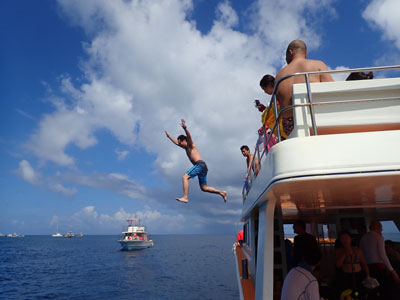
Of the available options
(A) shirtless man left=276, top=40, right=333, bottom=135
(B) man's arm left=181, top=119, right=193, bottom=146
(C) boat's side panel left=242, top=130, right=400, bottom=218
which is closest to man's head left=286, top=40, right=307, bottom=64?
(A) shirtless man left=276, top=40, right=333, bottom=135

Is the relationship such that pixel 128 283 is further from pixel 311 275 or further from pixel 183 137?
pixel 311 275

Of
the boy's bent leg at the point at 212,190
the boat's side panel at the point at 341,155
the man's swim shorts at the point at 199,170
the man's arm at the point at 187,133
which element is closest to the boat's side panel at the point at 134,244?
the boy's bent leg at the point at 212,190

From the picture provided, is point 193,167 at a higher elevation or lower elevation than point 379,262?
higher

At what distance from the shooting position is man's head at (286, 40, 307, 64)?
3395 millimetres

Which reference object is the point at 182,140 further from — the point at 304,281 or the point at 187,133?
the point at 304,281

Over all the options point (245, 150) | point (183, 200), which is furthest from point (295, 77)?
point (245, 150)

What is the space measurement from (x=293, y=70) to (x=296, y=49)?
0.46 metres

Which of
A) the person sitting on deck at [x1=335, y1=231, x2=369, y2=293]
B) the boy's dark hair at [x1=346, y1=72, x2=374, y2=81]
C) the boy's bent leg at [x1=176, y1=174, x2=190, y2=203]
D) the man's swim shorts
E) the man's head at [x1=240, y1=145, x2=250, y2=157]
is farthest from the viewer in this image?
the man's head at [x1=240, y1=145, x2=250, y2=157]

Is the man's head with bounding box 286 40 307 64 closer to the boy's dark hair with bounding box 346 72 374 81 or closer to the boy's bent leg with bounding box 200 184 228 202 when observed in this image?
the boy's dark hair with bounding box 346 72 374 81

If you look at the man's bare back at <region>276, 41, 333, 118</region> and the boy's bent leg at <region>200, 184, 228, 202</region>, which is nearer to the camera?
the man's bare back at <region>276, 41, 333, 118</region>

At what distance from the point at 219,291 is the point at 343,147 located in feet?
101

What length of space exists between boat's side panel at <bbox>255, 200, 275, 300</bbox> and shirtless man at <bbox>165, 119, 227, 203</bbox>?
8.95ft

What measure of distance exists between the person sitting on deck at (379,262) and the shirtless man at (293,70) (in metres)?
2.76

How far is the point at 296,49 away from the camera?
342cm
